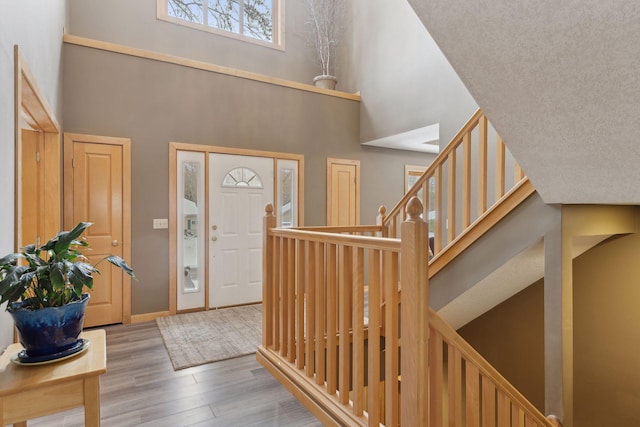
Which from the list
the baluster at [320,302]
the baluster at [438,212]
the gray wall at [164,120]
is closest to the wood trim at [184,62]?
the gray wall at [164,120]

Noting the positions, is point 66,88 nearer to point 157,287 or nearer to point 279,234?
point 157,287

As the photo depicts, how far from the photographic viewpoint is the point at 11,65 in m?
1.72

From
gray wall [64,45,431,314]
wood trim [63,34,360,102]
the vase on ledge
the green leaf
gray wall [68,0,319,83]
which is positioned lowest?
the green leaf

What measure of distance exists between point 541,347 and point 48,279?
3.93m

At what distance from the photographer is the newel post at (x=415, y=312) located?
4.82 ft

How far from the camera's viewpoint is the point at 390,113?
482cm

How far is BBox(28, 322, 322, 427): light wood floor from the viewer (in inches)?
83.4

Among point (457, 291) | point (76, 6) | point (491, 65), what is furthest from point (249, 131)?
point (491, 65)

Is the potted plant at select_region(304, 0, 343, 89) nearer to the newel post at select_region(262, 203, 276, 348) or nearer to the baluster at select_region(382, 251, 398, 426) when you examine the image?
the newel post at select_region(262, 203, 276, 348)

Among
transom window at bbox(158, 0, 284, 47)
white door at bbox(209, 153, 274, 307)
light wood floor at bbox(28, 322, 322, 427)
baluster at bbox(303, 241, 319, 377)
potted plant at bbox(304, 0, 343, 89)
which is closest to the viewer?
light wood floor at bbox(28, 322, 322, 427)

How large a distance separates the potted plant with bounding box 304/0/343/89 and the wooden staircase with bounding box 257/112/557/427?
3.63 metres

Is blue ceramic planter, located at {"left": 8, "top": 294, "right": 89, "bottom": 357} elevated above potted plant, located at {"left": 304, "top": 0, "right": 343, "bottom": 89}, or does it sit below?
below

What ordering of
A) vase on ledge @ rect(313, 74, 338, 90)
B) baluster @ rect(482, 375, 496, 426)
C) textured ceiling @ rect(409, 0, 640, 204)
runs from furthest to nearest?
1. vase on ledge @ rect(313, 74, 338, 90)
2. baluster @ rect(482, 375, 496, 426)
3. textured ceiling @ rect(409, 0, 640, 204)

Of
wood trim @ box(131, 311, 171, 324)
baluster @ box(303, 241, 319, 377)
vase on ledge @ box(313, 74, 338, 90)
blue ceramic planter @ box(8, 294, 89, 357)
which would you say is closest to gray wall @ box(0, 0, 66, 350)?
blue ceramic planter @ box(8, 294, 89, 357)
